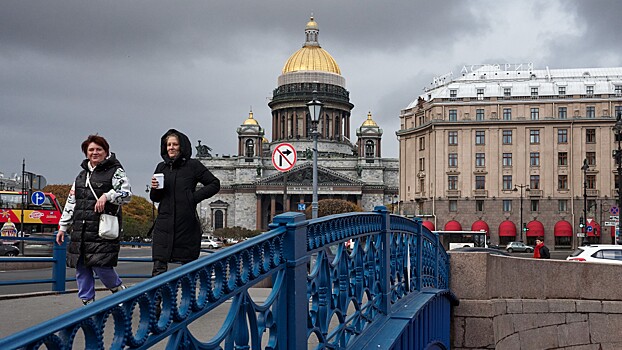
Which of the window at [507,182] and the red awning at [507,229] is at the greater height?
the window at [507,182]

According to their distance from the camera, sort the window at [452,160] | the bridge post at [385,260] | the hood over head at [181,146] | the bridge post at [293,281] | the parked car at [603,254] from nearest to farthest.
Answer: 1. the bridge post at [293,281]
2. the hood over head at [181,146]
3. the bridge post at [385,260]
4. the parked car at [603,254]
5. the window at [452,160]

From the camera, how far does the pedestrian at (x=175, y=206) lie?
662 centimetres

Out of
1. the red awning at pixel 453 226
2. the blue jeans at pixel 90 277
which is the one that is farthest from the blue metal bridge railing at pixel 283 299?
the red awning at pixel 453 226

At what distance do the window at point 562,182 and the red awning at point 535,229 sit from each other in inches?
144

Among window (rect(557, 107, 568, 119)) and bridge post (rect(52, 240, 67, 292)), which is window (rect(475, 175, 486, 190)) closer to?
window (rect(557, 107, 568, 119))

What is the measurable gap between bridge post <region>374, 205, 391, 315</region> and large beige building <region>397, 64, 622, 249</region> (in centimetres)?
6197

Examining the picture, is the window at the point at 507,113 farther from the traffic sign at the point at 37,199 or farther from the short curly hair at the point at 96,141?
the short curly hair at the point at 96,141

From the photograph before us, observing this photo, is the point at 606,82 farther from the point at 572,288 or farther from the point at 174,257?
the point at 174,257

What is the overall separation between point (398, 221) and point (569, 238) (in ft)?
208

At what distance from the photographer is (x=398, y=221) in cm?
812

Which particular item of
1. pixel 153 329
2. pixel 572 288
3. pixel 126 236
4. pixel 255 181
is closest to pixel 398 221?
pixel 153 329

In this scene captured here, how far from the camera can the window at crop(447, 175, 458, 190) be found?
230 ft

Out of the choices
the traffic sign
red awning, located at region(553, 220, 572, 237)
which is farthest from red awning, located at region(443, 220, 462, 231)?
the traffic sign

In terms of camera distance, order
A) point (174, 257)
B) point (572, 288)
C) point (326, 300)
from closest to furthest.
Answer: point (326, 300)
point (174, 257)
point (572, 288)
